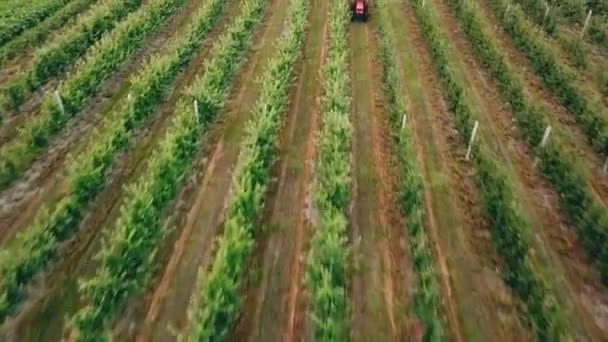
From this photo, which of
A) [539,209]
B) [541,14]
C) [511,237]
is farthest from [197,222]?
[541,14]

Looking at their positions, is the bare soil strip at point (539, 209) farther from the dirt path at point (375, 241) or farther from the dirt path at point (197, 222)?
the dirt path at point (197, 222)

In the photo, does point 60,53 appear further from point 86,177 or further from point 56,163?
point 86,177

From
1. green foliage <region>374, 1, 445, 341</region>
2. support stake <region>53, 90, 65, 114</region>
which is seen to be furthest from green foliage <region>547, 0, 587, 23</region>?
support stake <region>53, 90, 65, 114</region>

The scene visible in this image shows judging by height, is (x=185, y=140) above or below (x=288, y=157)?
above

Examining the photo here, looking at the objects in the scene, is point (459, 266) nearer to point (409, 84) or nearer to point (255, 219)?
point (255, 219)

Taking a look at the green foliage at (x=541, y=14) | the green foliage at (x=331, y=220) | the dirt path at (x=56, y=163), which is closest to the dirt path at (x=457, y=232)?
the green foliage at (x=331, y=220)

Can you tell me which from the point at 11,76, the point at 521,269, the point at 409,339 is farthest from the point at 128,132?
the point at 521,269
